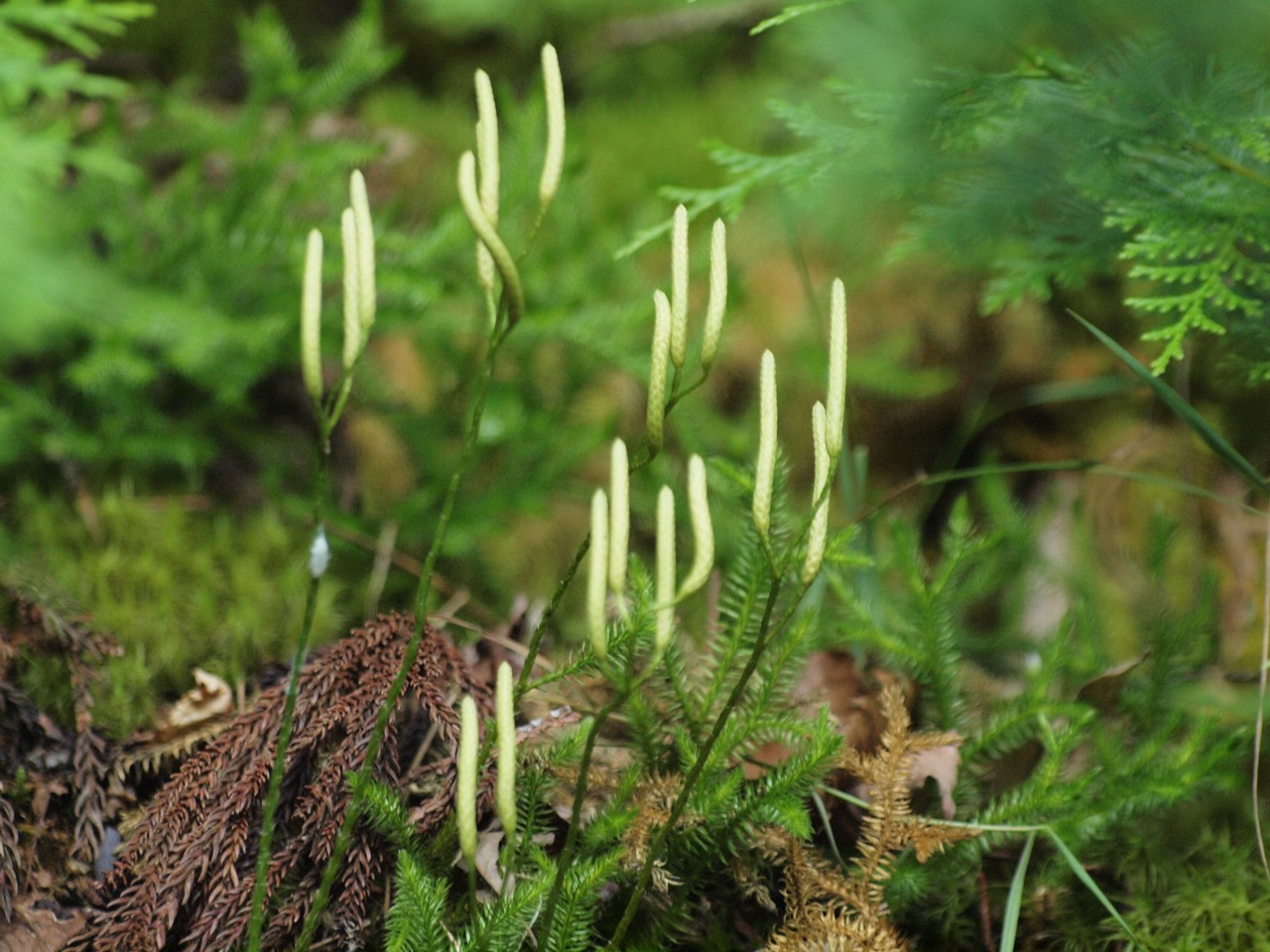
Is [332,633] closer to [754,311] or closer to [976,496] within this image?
[754,311]

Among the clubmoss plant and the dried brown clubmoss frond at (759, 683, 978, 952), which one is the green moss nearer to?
the clubmoss plant

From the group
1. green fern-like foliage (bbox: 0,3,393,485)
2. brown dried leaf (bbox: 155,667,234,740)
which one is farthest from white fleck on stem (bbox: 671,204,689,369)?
green fern-like foliage (bbox: 0,3,393,485)

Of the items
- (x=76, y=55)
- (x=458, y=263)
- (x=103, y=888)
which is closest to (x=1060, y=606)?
(x=458, y=263)

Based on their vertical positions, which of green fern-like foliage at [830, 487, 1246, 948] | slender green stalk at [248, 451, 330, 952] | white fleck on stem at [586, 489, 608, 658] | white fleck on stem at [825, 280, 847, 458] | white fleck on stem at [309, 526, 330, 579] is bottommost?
green fern-like foliage at [830, 487, 1246, 948]

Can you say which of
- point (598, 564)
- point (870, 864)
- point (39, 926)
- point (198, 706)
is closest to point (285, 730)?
Answer: point (598, 564)

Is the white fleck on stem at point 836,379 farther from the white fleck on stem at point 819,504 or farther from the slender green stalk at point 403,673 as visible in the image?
the slender green stalk at point 403,673

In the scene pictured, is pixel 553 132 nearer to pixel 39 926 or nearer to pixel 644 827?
pixel 644 827
